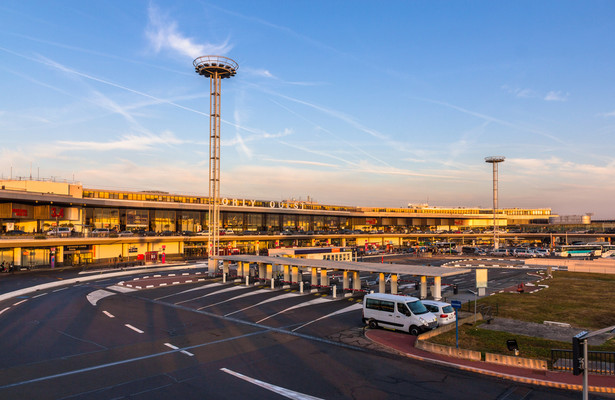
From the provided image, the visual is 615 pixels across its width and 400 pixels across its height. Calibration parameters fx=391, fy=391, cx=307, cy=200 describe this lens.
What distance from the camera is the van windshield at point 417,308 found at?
80.9 ft

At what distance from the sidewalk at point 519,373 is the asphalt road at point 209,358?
0.62 meters

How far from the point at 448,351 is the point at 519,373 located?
337cm

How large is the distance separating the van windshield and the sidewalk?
2.86 metres

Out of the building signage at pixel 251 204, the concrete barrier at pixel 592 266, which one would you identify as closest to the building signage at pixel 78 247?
the building signage at pixel 251 204

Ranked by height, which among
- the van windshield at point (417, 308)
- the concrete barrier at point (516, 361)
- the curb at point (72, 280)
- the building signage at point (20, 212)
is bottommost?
the curb at point (72, 280)

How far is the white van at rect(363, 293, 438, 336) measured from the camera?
2408 cm

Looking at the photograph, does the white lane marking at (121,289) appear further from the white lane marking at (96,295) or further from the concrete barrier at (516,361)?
the concrete barrier at (516,361)

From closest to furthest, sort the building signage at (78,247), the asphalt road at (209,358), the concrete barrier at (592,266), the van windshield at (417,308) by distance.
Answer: the asphalt road at (209,358), the van windshield at (417,308), the concrete barrier at (592,266), the building signage at (78,247)

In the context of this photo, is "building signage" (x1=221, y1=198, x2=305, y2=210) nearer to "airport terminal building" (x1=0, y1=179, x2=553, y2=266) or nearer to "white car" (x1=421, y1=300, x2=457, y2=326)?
"airport terminal building" (x1=0, y1=179, x2=553, y2=266)

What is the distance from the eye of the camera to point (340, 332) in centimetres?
2477

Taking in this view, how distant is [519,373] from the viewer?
17.2 meters

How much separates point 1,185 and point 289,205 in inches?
2578

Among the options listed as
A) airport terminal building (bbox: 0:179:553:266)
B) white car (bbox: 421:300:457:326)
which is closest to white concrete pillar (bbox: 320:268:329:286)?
white car (bbox: 421:300:457:326)

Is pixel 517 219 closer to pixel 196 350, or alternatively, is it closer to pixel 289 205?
pixel 289 205
